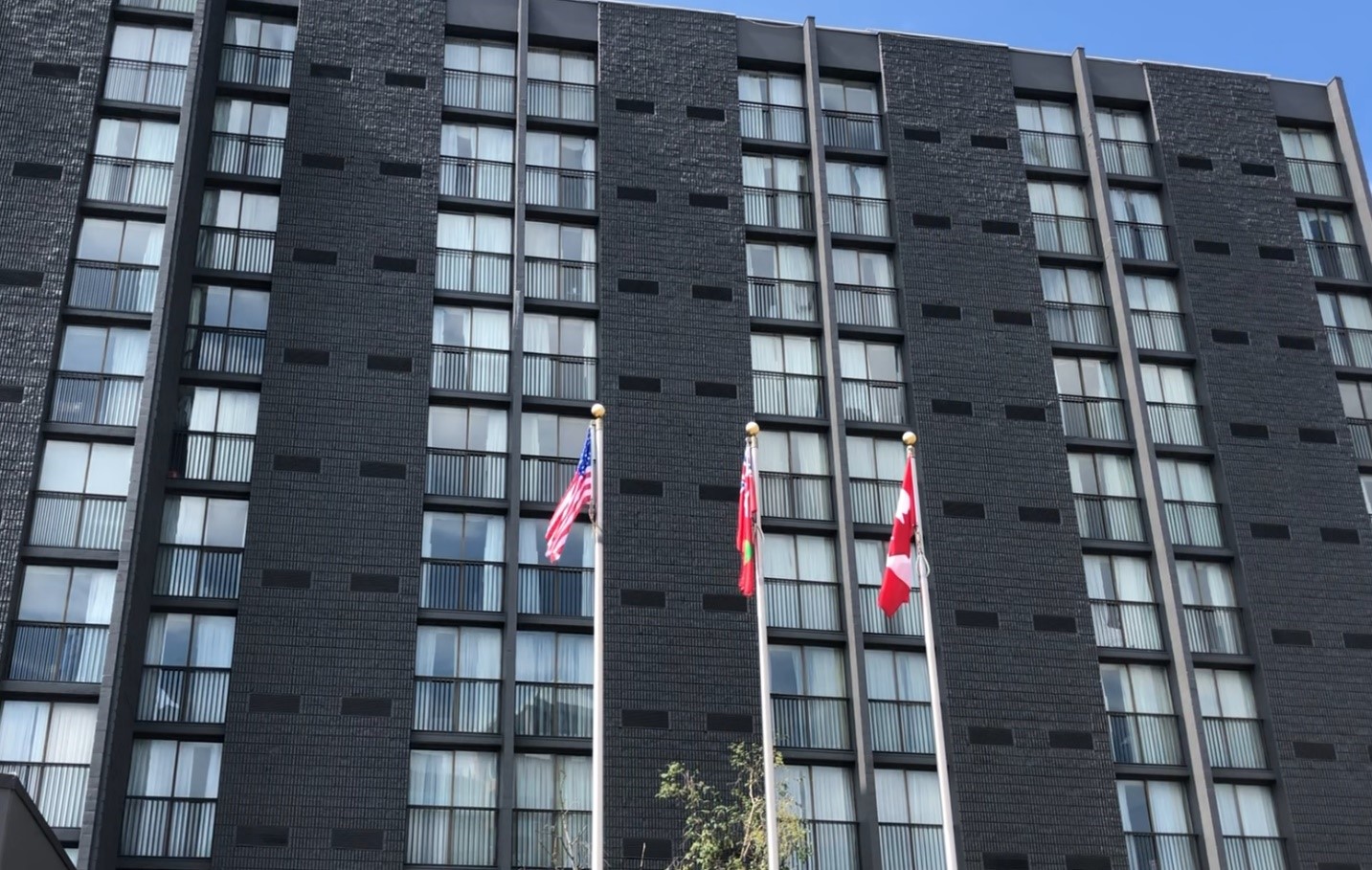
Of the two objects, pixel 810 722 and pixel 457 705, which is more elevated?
pixel 457 705

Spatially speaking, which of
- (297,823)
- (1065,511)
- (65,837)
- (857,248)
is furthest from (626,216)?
(65,837)

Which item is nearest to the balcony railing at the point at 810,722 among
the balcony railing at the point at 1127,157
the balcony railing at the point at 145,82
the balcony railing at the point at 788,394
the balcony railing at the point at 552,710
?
the balcony railing at the point at 552,710

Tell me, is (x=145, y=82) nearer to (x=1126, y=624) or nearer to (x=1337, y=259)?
(x=1126, y=624)

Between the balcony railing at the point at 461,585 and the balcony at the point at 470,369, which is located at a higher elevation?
the balcony at the point at 470,369

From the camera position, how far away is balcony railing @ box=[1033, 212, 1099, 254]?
51531 mm

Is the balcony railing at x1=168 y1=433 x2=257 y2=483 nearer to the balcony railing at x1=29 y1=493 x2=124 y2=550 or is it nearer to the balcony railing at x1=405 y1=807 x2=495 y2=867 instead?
the balcony railing at x1=29 y1=493 x2=124 y2=550

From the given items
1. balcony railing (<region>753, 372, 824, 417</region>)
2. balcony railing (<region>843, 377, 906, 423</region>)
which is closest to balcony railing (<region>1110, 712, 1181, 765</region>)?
balcony railing (<region>843, 377, 906, 423</region>)

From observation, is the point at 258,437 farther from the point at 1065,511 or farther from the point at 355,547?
the point at 1065,511

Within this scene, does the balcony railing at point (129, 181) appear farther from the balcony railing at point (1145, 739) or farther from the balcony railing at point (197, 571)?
the balcony railing at point (1145, 739)

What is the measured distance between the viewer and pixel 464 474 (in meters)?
44.7

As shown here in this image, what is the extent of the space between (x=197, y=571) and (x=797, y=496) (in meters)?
16.2

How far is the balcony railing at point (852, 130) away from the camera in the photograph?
5172 centimetres

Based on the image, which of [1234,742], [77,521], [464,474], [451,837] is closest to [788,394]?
[464,474]

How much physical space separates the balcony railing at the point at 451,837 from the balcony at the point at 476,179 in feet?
59.3
